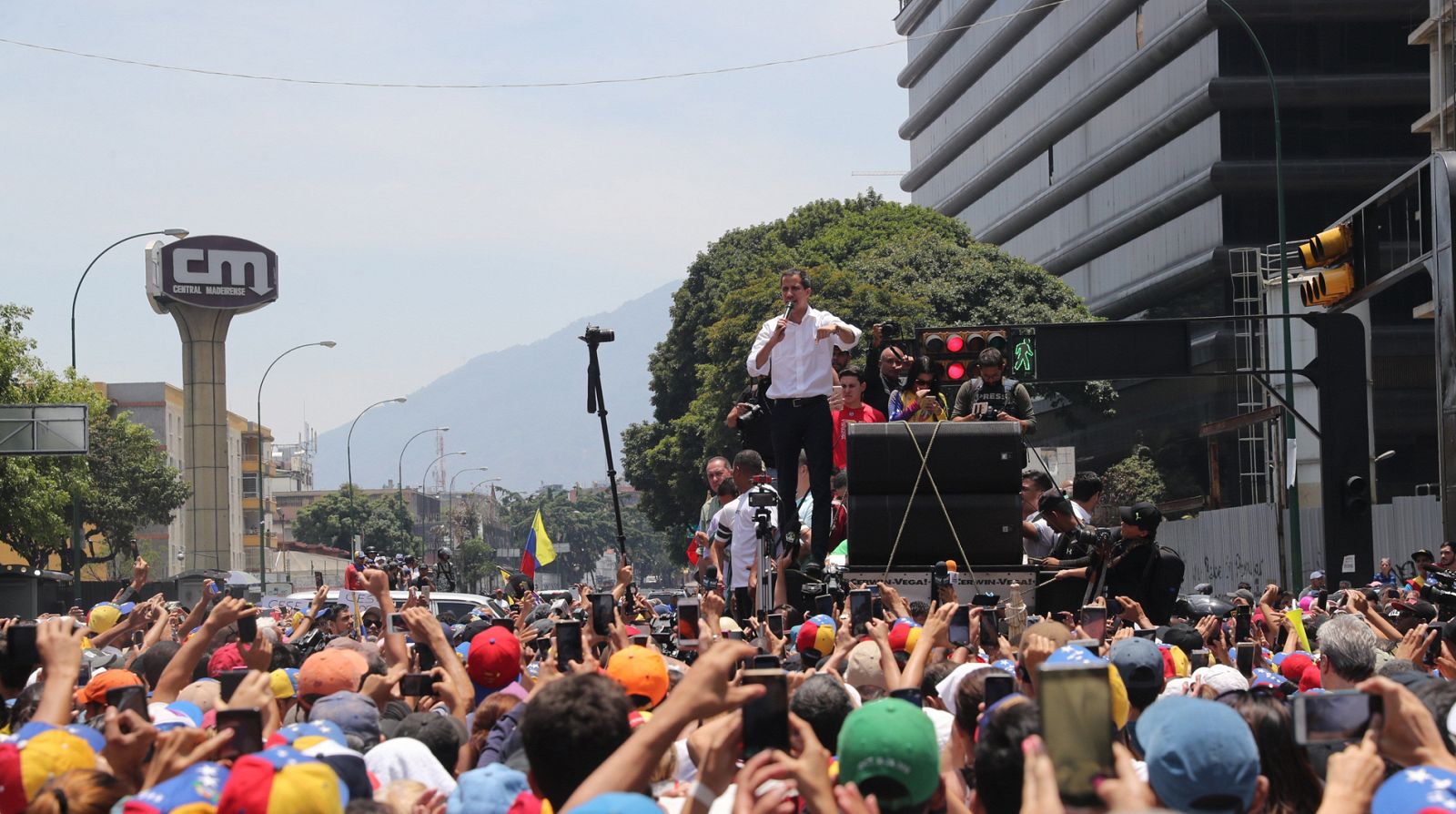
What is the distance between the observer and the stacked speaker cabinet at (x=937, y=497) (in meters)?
11.9

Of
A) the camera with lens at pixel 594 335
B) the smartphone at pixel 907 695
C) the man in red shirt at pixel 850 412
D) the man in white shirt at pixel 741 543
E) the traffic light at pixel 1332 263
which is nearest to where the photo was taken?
the smartphone at pixel 907 695

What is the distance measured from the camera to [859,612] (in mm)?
7492

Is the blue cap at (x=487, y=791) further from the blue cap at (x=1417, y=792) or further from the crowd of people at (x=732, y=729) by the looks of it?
the blue cap at (x=1417, y=792)

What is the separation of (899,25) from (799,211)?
3931 cm

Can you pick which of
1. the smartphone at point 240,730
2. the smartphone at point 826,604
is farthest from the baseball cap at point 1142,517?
the smartphone at point 240,730

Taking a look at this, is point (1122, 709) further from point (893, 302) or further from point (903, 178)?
point (903, 178)

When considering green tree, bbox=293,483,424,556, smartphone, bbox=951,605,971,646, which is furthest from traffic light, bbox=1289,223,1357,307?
green tree, bbox=293,483,424,556

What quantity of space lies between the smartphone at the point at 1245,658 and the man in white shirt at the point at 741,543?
5.66 m

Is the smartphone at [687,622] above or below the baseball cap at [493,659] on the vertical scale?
above

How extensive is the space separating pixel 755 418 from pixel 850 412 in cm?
89

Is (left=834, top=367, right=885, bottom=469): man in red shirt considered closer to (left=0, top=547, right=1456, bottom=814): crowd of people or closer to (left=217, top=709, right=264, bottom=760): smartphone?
(left=0, top=547, right=1456, bottom=814): crowd of people

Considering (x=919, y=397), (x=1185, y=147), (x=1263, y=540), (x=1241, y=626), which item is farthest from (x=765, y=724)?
(x=1185, y=147)

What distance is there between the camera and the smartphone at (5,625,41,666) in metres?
6.32

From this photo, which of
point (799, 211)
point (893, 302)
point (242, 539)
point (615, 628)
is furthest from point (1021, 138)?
point (615, 628)
